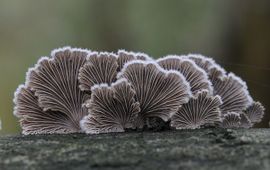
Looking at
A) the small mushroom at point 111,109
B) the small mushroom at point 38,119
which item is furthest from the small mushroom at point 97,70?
the small mushroom at point 38,119

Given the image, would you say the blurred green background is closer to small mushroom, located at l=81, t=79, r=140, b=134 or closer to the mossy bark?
small mushroom, located at l=81, t=79, r=140, b=134

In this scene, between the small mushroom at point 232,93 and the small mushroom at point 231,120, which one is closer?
the small mushroom at point 231,120

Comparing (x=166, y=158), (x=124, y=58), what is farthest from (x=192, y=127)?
(x=166, y=158)

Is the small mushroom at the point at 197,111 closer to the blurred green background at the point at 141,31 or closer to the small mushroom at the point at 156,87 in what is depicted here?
the small mushroom at the point at 156,87

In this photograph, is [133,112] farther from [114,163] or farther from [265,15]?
[265,15]

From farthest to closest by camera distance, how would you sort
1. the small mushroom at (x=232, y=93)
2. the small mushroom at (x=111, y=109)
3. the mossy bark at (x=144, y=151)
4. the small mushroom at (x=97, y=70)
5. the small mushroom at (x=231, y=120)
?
the small mushroom at (x=232, y=93), the small mushroom at (x=231, y=120), the small mushroom at (x=97, y=70), the small mushroom at (x=111, y=109), the mossy bark at (x=144, y=151)

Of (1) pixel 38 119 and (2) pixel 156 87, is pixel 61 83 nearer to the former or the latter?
(1) pixel 38 119

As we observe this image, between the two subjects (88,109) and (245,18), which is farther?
(245,18)

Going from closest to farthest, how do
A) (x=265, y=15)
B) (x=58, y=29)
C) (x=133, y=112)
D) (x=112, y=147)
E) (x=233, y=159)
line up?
(x=233, y=159) → (x=112, y=147) → (x=133, y=112) → (x=265, y=15) → (x=58, y=29)
